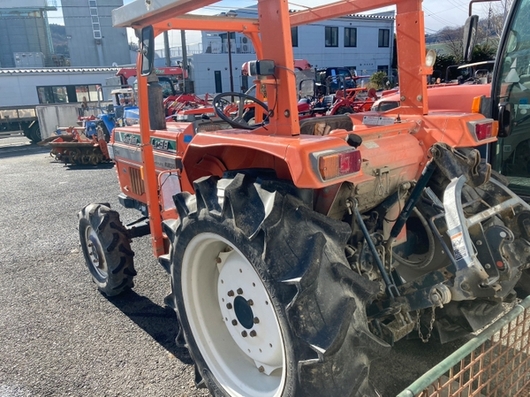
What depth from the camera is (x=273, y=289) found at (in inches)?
73.4

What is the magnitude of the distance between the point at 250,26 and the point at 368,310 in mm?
2373

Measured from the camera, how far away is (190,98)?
1230 cm

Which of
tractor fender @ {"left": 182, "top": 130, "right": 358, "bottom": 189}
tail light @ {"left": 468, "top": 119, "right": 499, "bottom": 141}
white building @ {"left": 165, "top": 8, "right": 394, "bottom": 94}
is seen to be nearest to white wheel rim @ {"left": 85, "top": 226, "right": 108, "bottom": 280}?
tractor fender @ {"left": 182, "top": 130, "right": 358, "bottom": 189}

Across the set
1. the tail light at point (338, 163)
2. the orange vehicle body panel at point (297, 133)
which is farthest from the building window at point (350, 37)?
the tail light at point (338, 163)

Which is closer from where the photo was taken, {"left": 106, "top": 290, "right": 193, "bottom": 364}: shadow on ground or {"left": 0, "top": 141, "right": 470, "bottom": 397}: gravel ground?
{"left": 0, "top": 141, "right": 470, "bottom": 397}: gravel ground

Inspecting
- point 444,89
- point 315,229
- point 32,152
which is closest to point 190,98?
point 32,152

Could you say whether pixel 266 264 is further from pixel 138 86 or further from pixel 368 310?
pixel 138 86

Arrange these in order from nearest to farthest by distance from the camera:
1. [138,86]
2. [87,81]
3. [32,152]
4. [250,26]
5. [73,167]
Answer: [138,86] → [250,26] → [73,167] → [32,152] → [87,81]

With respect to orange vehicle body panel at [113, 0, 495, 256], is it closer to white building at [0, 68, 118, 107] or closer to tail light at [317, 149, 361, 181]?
tail light at [317, 149, 361, 181]

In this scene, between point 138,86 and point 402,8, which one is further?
point 138,86

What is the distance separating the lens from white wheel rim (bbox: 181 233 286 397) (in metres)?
2.23

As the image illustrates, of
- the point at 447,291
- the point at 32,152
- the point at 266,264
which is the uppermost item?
the point at 266,264

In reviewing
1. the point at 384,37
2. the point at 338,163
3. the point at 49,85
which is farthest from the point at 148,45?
the point at 384,37

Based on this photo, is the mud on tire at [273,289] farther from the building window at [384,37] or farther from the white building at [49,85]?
the building window at [384,37]
